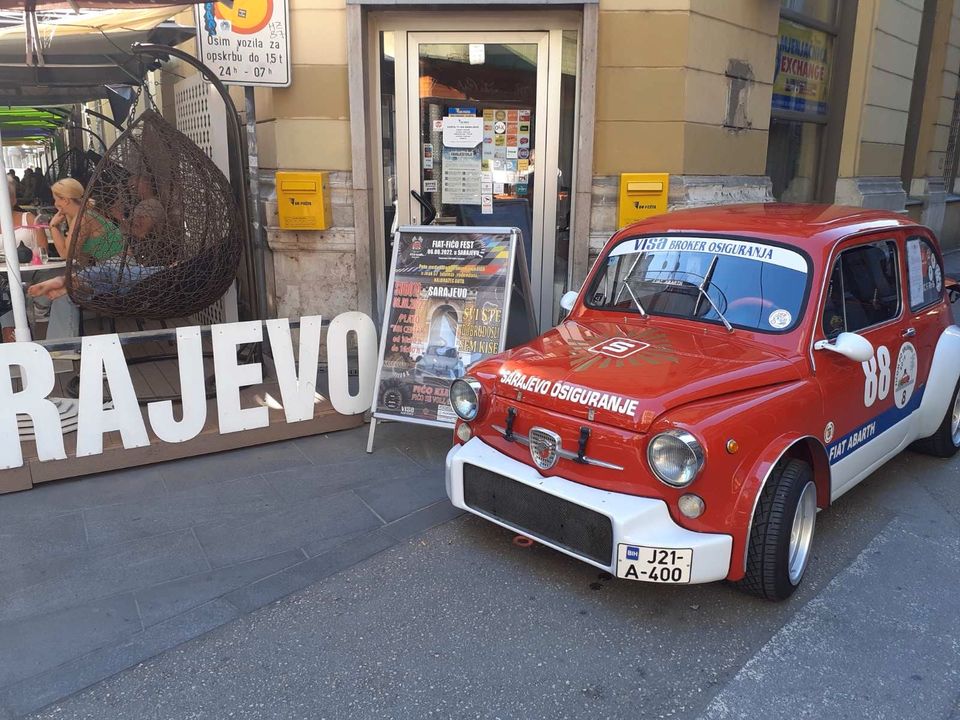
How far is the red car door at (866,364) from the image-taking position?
11.7ft

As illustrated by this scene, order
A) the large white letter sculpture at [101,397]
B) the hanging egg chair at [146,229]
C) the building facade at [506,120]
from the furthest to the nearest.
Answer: the building facade at [506,120], the hanging egg chair at [146,229], the large white letter sculpture at [101,397]

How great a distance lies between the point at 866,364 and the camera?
3779 millimetres

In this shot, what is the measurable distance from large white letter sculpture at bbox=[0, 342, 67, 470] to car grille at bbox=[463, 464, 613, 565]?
2.48 metres

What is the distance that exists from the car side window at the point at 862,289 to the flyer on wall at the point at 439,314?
185cm

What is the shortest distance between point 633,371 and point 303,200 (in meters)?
4.05

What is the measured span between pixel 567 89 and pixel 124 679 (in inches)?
222

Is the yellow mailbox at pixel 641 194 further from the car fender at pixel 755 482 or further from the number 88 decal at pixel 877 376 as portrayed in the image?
the car fender at pixel 755 482

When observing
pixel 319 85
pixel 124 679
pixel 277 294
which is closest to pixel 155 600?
pixel 124 679

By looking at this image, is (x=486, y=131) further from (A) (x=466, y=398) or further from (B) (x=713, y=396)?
(B) (x=713, y=396)

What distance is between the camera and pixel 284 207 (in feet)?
21.1

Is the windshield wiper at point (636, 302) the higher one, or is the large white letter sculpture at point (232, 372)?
the windshield wiper at point (636, 302)

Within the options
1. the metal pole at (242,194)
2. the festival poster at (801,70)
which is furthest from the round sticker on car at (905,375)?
the festival poster at (801,70)

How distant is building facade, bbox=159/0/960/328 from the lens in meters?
6.32

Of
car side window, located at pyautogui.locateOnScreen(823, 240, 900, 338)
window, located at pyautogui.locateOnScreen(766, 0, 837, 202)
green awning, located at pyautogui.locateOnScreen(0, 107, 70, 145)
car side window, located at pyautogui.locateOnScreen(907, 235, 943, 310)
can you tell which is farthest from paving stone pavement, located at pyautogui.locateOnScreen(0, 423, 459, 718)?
green awning, located at pyautogui.locateOnScreen(0, 107, 70, 145)
